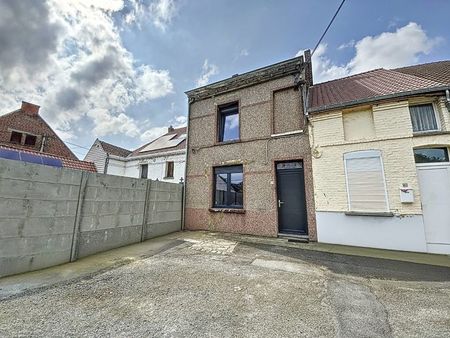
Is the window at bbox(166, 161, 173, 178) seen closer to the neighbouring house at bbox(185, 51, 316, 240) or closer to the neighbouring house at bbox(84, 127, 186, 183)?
the neighbouring house at bbox(84, 127, 186, 183)

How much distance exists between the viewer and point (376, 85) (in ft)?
20.9

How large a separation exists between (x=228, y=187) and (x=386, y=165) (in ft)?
15.8

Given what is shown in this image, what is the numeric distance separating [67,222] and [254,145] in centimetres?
562

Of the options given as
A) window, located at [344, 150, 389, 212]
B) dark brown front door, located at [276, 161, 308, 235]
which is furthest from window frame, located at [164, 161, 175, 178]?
window, located at [344, 150, 389, 212]

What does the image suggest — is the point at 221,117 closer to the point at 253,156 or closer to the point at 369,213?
the point at 253,156

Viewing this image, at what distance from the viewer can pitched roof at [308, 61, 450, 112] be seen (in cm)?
545

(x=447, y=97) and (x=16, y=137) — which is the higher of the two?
(x=16, y=137)

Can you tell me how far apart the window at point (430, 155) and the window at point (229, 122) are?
5.36m

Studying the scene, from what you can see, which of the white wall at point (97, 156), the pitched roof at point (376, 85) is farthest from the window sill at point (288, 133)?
the white wall at point (97, 156)

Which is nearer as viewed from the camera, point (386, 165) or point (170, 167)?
point (386, 165)

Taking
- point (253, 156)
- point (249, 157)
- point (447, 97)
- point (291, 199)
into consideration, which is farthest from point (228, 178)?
point (447, 97)

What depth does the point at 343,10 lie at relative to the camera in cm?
462

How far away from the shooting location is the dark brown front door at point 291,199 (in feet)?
20.1

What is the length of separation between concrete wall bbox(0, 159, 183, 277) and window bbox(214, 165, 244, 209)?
2850 millimetres
